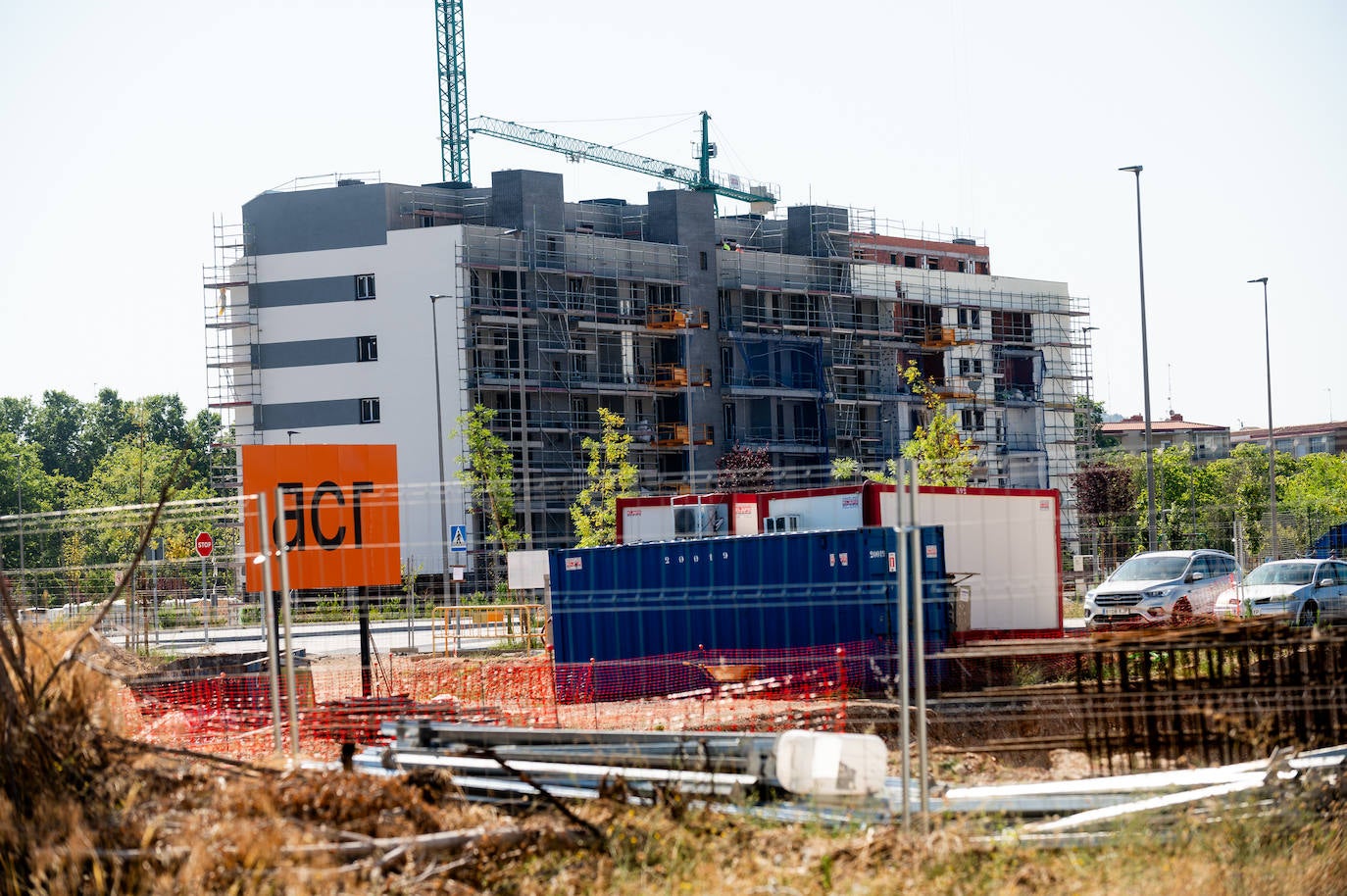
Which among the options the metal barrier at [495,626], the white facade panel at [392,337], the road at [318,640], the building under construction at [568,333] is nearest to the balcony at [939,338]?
the building under construction at [568,333]

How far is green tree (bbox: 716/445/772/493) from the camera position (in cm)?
6372

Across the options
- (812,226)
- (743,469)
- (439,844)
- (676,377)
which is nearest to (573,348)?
(676,377)

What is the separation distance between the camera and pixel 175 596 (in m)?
37.1

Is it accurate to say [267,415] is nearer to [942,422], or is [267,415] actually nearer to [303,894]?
[942,422]

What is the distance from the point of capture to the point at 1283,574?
25922 millimetres

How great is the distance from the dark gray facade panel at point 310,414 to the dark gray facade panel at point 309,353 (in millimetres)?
1834

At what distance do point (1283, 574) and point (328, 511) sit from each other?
59.0ft

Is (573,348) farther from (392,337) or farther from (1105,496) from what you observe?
(1105,496)

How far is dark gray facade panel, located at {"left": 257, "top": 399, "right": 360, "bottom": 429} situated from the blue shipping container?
4379cm

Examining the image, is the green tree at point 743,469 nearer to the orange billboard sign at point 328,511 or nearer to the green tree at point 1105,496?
the green tree at point 1105,496

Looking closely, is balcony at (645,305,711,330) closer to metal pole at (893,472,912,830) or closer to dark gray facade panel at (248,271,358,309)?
dark gray facade panel at (248,271,358,309)

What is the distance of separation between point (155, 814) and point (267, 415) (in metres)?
57.8

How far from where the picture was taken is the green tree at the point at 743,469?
63.7m

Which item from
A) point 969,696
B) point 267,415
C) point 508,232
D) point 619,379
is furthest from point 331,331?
point 969,696
